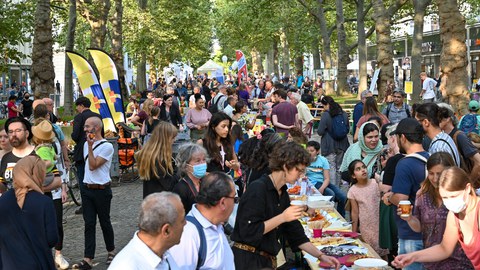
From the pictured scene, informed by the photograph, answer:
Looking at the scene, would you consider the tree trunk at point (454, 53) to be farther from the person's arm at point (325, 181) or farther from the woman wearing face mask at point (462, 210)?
the woman wearing face mask at point (462, 210)

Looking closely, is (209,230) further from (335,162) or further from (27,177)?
(335,162)

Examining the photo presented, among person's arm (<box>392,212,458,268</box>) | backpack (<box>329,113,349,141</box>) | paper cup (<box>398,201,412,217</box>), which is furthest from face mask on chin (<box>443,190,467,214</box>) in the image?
backpack (<box>329,113,349,141</box>)

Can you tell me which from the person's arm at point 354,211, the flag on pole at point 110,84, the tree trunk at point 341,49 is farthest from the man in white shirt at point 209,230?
the tree trunk at point 341,49

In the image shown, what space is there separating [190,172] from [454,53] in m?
9.91

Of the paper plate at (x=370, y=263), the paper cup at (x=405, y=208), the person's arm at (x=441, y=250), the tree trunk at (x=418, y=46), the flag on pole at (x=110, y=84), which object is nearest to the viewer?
the person's arm at (x=441, y=250)

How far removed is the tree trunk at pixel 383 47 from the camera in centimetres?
2652

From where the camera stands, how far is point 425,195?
17.9ft

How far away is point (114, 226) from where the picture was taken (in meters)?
11.5

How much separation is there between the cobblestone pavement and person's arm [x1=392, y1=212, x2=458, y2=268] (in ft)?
15.7

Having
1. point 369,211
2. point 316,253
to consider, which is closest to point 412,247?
point 316,253

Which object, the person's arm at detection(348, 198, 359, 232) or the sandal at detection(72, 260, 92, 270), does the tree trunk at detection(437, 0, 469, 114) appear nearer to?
the person's arm at detection(348, 198, 359, 232)

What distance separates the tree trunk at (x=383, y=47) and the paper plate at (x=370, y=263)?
830 inches

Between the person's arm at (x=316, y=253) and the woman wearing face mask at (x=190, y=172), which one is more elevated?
the woman wearing face mask at (x=190, y=172)

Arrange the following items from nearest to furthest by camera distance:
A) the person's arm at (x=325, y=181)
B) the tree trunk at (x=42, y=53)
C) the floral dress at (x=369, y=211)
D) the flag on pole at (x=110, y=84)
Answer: the floral dress at (x=369, y=211), the person's arm at (x=325, y=181), the flag on pole at (x=110, y=84), the tree trunk at (x=42, y=53)
